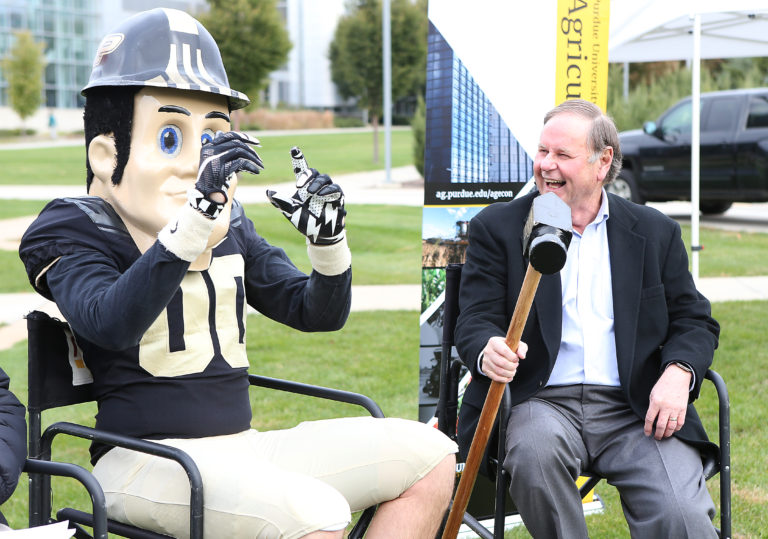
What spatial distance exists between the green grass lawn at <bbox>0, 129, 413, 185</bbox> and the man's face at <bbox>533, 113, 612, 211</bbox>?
17.3 m

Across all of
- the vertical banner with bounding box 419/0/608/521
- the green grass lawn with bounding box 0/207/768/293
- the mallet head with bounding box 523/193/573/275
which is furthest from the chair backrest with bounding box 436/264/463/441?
the green grass lawn with bounding box 0/207/768/293

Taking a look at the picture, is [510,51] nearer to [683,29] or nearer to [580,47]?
[580,47]

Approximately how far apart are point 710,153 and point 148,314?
11539 mm

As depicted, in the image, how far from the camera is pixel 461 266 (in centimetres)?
324

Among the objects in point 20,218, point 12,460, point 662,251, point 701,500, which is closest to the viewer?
point 12,460

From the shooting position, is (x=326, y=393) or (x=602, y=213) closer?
(x=326, y=393)

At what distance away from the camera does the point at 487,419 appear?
101 inches

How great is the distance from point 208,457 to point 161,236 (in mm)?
547

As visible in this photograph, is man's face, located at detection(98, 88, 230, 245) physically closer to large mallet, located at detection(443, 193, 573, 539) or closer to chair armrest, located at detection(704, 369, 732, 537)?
large mallet, located at detection(443, 193, 573, 539)

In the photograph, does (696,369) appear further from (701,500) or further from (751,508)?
(751,508)

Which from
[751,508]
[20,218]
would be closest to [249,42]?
[20,218]

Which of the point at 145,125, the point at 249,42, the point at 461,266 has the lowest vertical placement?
the point at 461,266

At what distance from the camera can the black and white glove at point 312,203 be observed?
7.95ft

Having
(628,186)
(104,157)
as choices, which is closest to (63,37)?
(628,186)
